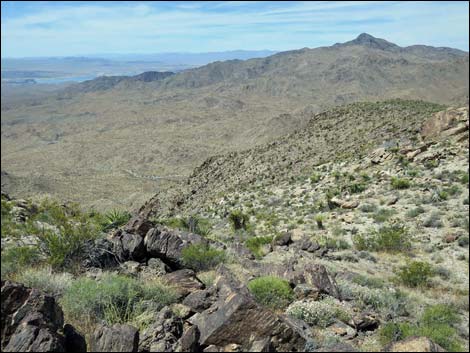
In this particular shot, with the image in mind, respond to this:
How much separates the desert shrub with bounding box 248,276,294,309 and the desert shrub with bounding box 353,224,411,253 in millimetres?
7153

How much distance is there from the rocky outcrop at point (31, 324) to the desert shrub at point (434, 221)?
1271cm

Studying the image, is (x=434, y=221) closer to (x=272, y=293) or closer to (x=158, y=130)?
(x=272, y=293)

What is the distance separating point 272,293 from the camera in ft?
26.7

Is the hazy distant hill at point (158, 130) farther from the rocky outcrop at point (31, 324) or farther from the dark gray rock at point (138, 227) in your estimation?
the rocky outcrop at point (31, 324)

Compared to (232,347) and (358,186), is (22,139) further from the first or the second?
(232,347)

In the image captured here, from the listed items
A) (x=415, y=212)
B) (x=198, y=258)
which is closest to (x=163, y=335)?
(x=198, y=258)

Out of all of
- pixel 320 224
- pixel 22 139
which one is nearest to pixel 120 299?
pixel 320 224

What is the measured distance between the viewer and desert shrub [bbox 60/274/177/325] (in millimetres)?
6641

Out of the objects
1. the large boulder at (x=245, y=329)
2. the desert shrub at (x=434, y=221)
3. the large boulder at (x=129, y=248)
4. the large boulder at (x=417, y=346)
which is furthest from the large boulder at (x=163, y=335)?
the desert shrub at (x=434, y=221)

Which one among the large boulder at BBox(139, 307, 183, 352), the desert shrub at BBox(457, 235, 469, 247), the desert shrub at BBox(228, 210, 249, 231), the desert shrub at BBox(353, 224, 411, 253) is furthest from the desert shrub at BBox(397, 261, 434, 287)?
the desert shrub at BBox(228, 210, 249, 231)

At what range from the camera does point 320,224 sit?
19078mm

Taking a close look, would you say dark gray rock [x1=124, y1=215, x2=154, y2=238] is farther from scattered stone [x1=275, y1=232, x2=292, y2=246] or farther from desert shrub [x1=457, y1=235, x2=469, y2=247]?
desert shrub [x1=457, y1=235, x2=469, y2=247]

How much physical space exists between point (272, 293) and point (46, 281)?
4005mm

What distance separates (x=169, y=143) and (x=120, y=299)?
114 metres
